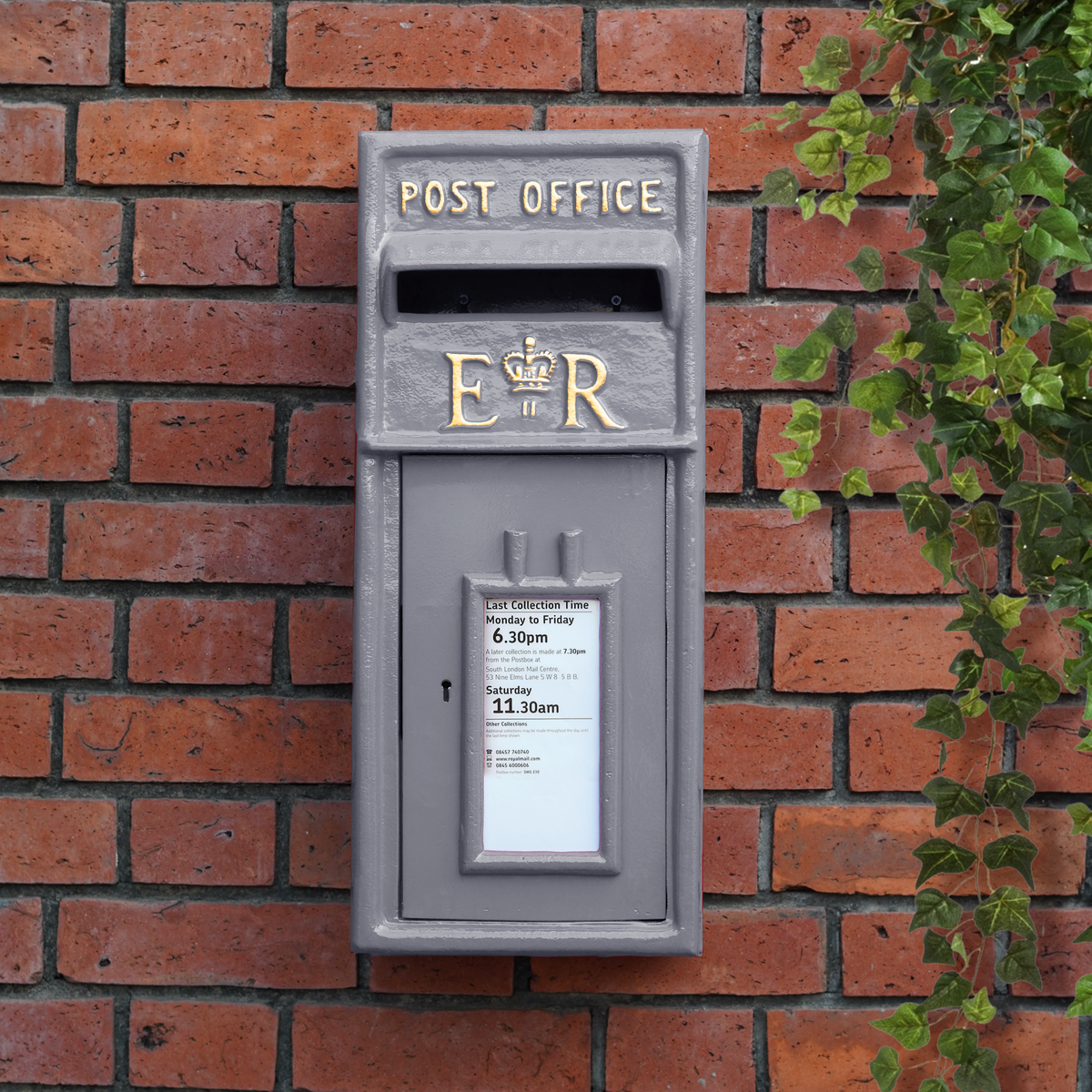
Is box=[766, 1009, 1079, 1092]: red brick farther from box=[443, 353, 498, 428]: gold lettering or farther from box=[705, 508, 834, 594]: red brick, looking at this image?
box=[443, 353, 498, 428]: gold lettering

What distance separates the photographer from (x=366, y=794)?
3.14ft

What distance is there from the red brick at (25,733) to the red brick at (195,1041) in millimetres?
315

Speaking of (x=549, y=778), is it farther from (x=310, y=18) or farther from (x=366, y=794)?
(x=310, y=18)

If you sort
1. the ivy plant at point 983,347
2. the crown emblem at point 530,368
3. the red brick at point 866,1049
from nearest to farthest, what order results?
the ivy plant at point 983,347 < the crown emblem at point 530,368 < the red brick at point 866,1049

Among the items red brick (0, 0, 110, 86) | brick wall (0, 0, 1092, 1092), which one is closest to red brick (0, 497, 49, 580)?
brick wall (0, 0, 1092, 1092)

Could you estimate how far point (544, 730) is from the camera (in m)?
0.96

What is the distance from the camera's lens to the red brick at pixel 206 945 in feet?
3.79

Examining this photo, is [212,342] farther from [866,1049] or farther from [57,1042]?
[866,1049]

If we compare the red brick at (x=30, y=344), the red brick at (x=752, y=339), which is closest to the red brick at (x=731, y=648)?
the red brick at (x=752, y=339)

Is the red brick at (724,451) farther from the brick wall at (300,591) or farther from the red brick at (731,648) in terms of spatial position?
the red brick at (731,648)

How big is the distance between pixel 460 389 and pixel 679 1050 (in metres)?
0.81

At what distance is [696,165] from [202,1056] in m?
1.14

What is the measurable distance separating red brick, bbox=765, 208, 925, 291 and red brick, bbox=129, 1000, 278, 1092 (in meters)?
1.08

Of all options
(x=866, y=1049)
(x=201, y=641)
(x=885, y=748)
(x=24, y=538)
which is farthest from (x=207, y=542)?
(x=866, y=1049)
